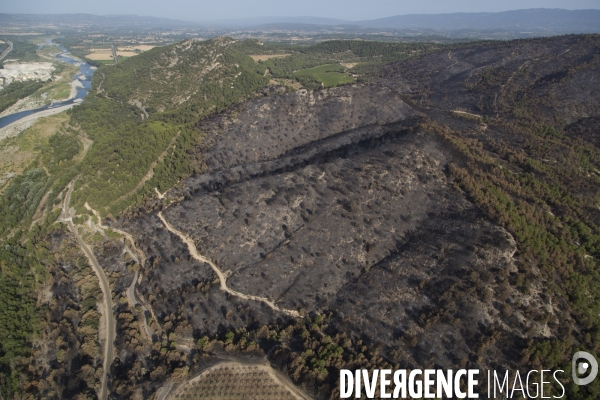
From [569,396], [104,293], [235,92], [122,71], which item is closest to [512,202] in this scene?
[569,396]

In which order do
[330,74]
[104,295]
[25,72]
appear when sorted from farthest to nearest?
[25,72]
[330,74]
[104,295]

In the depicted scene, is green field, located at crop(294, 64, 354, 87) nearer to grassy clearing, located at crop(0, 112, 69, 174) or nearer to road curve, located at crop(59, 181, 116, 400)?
grassy clearing, located at crop(0, 112, 69, 174)

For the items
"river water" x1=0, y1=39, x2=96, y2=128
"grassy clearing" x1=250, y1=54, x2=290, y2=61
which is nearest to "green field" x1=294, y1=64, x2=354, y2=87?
"grassy clearing" x1=250, y1=54, x2=290, y2=61

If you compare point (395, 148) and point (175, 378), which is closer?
point (175, 378)

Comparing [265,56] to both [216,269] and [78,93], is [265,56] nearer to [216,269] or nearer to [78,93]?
[78,93]

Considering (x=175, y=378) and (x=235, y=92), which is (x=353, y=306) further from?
(x=235, y=92)

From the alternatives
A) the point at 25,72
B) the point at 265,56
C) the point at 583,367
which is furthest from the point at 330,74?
the point at 25,72
